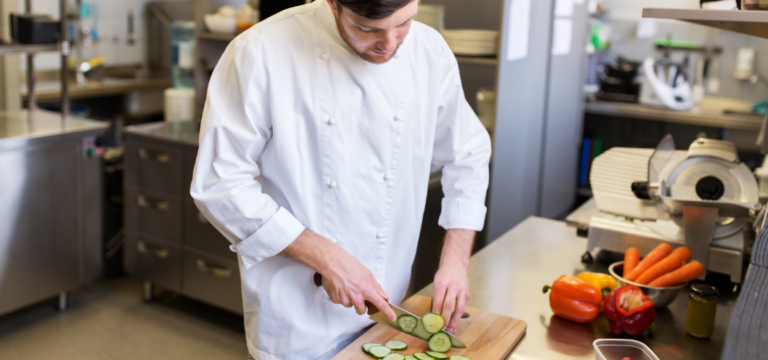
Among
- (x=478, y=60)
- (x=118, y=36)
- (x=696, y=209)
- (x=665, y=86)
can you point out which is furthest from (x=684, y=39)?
(x=118, y=36)

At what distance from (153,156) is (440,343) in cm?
213

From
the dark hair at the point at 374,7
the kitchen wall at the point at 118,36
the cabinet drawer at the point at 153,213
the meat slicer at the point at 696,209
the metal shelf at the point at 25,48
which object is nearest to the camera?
the dark hair at the point at 374,7

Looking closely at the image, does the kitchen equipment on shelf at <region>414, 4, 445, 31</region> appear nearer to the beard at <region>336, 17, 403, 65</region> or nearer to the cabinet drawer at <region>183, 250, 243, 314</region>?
the cabinet drawer at <region>183, 250, 243, 314</region>

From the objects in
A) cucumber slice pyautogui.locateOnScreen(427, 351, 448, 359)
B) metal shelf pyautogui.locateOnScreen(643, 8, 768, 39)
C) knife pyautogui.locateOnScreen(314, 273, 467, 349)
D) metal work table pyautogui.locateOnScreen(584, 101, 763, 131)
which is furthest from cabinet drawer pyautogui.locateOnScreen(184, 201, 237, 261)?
metal work table pyautogui.locateOnScreen(584, 101, 763, 131)

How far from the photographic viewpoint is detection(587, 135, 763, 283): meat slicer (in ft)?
5.04

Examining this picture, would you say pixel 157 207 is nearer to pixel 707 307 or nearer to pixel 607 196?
pixel 607 196

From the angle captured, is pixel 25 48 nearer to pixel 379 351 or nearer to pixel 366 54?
pixel 366 54

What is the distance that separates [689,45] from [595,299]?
12.6 feet

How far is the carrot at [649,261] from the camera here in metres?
1.49

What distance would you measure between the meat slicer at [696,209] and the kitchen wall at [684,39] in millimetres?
2985

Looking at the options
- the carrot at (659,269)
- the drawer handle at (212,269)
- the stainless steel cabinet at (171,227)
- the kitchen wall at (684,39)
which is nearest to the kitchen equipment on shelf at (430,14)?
the stainless steel cabinet at (171,227)

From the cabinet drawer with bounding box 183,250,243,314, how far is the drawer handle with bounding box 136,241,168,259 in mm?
141

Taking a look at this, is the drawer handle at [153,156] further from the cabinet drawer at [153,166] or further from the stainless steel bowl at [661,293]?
the stainless steel bowl at [661,293]

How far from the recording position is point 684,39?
4.64 metres
